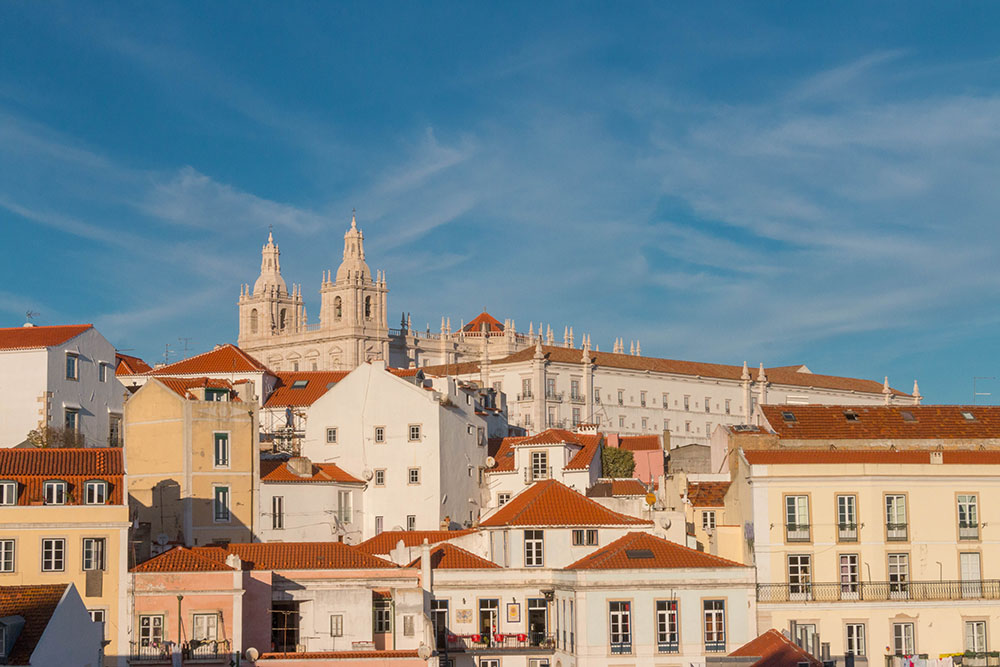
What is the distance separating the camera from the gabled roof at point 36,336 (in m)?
75.9

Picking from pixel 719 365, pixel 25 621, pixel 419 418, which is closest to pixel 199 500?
pixel 419 418

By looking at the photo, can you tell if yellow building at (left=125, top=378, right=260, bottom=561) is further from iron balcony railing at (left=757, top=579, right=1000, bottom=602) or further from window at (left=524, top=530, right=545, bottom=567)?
iron balcony railing at (left=757, top=579, right=1000, bottom=602)

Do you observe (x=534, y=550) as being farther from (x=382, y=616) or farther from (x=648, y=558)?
(x=382, y=616)

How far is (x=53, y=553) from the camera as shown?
2108 inches

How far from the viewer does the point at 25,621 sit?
125 feet

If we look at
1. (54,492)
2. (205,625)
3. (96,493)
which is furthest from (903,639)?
(54,492)

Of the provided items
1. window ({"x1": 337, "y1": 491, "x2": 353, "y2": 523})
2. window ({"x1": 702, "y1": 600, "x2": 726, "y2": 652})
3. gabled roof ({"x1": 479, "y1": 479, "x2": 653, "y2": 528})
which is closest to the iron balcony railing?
window ({"x1": 702, "y1": 600, "x2": 726, "y2": 652})

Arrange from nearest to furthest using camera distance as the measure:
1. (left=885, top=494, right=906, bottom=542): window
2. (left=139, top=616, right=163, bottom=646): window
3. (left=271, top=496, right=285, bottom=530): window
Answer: (left=139, top=616, right=163, bottom=646): window, (left=885, top=494, right=906, bottom=542): window, (left=271, top=496, right=285, bottom=530): window

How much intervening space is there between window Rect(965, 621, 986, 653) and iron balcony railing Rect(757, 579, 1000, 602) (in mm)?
933

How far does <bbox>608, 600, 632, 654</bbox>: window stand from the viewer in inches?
2143

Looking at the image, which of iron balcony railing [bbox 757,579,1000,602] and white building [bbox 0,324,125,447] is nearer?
iron balcony railing [bbox 757,579,1000,602]

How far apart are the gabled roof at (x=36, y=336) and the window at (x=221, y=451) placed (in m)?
10.9

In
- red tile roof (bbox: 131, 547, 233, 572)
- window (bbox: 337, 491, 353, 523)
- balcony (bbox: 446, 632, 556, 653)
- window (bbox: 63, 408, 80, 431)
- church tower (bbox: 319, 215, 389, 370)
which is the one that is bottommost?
balcony (bbox: 446, 632, 556, 653)

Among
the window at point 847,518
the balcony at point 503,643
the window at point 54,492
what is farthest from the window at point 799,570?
the window at point 54,492
